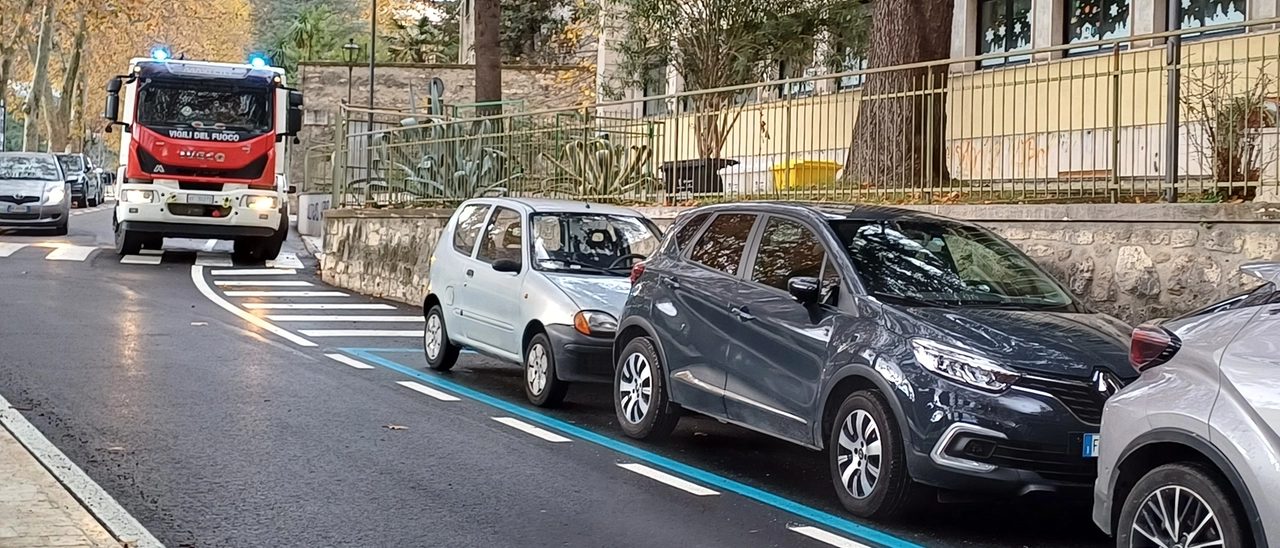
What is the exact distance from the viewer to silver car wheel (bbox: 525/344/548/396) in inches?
432

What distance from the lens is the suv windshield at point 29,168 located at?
31686 mm

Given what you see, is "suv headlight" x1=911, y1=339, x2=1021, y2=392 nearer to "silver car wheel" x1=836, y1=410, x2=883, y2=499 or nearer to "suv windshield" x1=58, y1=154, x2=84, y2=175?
"silver car wheel" x1=836, y1=410, x2=883, y2=499

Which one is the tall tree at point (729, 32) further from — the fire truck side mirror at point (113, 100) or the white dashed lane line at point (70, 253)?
the white dashed lane line at point (70, 253)

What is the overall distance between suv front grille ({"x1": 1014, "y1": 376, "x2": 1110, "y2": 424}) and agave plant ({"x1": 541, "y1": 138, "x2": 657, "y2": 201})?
1010 centimetres

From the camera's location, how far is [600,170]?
1794 centimetres

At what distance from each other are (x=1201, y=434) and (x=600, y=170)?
42.9ft

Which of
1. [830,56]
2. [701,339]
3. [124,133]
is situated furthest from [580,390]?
[124,133]

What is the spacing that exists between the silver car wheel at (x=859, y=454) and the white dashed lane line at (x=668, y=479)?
80 centimetres

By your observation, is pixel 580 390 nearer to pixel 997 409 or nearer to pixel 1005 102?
pixel 1005 102

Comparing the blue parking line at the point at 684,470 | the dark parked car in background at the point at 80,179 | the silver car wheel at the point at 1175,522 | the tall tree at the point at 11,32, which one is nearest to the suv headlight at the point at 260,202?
the blue parking line at the point at 684,470

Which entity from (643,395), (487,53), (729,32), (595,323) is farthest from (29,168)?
(643,395)

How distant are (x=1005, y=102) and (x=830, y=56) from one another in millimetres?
12181

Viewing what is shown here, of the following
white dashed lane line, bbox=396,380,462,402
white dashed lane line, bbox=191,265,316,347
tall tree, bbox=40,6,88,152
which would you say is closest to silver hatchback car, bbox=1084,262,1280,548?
white dashed lane line, bbox=396,380,462,402

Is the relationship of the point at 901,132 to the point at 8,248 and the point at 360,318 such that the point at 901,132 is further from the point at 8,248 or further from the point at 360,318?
the point at 8,248
